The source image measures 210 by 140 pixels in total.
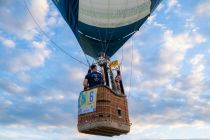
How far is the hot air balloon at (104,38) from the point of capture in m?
14.1

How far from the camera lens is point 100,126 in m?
13.6

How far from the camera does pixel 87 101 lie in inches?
565

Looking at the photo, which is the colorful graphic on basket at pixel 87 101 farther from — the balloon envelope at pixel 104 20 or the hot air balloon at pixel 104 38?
the balloon envelope at pixel 104 20

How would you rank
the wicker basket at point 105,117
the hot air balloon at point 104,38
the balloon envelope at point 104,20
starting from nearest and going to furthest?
the wicker basket at point 105,117, the hot air balloon at point 104,38, the balloon envelope at point 104,20

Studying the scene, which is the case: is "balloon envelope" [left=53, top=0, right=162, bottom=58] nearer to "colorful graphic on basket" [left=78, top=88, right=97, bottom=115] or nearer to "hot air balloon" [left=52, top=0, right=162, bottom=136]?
"hot air balloon" [left=52, top=0, right=162, bottom=136]

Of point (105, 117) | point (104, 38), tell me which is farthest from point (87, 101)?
point (104, 38)

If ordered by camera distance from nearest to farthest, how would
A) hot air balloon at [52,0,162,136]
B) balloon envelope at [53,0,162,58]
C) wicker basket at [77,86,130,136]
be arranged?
wicker basket at [77,86,130,136], hot air balloon at [52,0,162,136], balloon envelope at [53,0,162,58]

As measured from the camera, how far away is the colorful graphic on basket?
14.1 metres

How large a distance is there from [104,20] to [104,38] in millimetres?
1166

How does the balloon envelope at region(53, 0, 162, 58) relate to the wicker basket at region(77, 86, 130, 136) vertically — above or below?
above

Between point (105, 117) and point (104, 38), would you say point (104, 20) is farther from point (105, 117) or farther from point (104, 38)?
point (105, 117)

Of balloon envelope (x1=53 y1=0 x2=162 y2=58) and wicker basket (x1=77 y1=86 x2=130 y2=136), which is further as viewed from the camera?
balloon envelope (x1=53 y1=0 x2=162 y2=58)

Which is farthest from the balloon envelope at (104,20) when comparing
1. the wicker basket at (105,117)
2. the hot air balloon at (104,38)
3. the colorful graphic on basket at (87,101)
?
the wicker basket at (105,117)

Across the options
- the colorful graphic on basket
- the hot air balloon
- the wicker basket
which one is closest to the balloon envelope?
the hot air balloon
